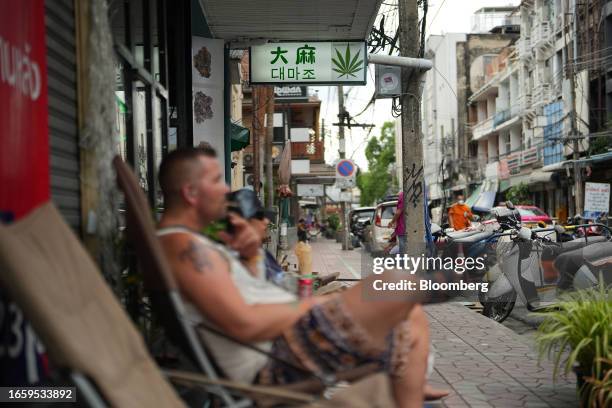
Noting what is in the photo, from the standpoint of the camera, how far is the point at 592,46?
111 feet

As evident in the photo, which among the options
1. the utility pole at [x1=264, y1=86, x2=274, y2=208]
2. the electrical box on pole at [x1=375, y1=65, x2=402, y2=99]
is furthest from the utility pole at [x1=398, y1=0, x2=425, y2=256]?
the utility pole at [x1=264, y1=86, x2=274, y2=208]

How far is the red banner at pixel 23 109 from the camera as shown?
2721mm

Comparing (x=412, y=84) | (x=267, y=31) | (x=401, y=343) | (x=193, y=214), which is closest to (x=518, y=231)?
(x=412, y=84)

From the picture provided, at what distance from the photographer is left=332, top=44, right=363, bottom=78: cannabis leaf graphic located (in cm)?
974

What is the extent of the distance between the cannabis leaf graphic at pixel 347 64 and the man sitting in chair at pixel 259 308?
700cm

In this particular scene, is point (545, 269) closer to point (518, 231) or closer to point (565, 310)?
point (518, 231)

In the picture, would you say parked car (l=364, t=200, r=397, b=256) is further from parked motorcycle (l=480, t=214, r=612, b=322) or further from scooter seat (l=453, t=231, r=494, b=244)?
parked motorcycle (l=480, t=214, r=612, b=322)

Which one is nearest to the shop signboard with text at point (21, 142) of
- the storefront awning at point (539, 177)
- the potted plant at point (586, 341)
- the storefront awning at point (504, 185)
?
the potted plant at point (586, 341)

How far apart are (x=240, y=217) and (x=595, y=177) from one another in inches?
1347

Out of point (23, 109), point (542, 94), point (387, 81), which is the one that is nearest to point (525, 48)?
point (542, 94)

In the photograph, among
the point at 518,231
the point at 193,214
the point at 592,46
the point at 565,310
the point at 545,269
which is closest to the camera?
the point at 193,214

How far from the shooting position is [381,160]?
300 feet

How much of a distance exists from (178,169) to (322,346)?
886mm

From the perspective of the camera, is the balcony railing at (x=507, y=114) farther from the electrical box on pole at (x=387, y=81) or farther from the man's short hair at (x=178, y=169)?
the man's short hair at (x=178, y=169)
